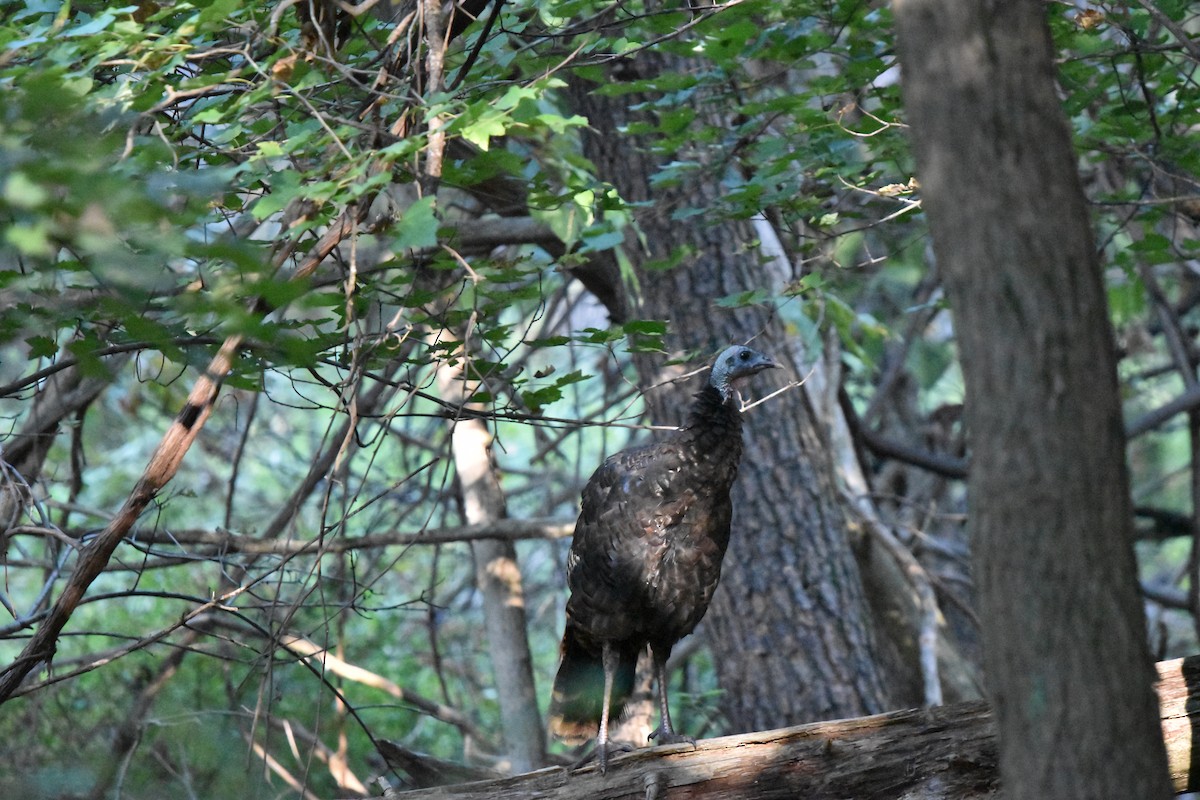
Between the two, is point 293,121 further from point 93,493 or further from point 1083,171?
point 93,493

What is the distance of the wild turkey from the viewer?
146 inches

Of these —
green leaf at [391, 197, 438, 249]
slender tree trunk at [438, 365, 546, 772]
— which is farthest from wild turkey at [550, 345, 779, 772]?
slender tree trunk at [438, 365, 546, 772]

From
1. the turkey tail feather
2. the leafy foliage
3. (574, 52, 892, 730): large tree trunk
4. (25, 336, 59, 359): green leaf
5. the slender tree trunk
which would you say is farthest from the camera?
the slender tree trunk

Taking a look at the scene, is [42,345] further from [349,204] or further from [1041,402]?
[1041,402]

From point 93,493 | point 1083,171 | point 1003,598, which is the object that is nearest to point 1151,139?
point 1083,171

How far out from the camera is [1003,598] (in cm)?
177

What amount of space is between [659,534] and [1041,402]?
6.86ft

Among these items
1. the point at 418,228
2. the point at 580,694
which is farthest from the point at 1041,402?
the point at 580,694

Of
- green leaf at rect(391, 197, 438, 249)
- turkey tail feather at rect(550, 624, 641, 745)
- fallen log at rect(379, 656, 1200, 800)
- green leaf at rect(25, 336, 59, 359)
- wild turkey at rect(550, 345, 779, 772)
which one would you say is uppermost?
green leaf at rect(25, 336, 59, 359)

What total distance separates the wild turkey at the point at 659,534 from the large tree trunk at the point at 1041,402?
1989 millimetres

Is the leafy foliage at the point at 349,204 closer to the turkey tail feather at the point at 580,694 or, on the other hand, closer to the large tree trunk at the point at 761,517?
the large tree trunk at the point at 761,517

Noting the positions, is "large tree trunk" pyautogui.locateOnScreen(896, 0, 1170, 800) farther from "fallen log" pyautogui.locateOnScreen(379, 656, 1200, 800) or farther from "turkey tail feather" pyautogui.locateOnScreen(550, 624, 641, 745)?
"turkey tail feather" pyautogui.locateOnScreen(550, 624, 641, 745)

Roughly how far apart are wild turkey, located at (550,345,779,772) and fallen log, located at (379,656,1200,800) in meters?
0.46

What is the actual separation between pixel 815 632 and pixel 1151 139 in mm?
2440
